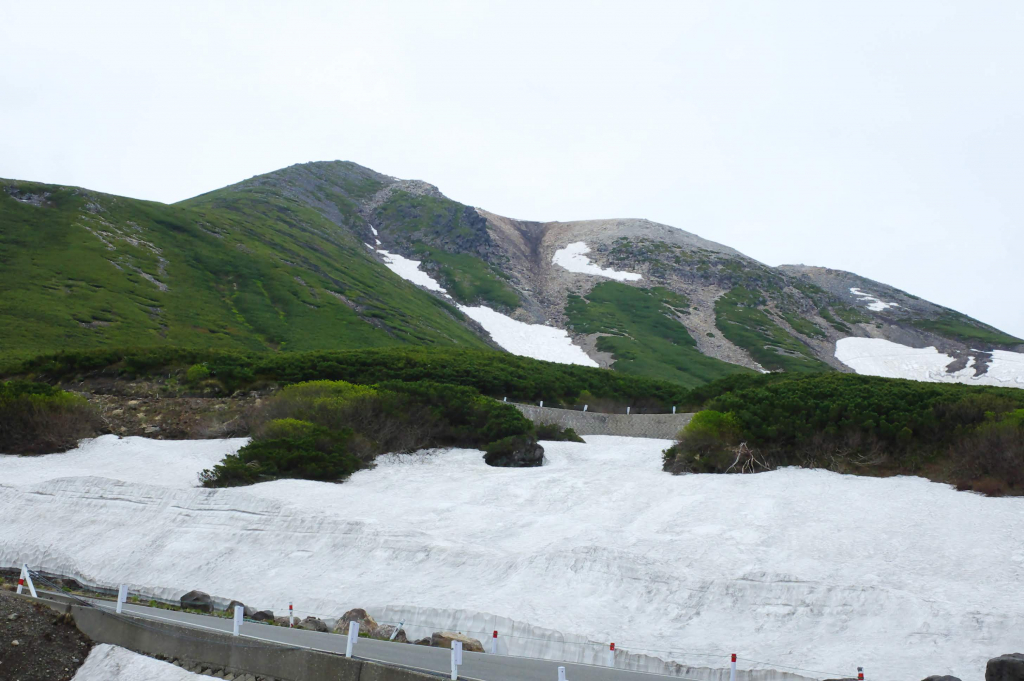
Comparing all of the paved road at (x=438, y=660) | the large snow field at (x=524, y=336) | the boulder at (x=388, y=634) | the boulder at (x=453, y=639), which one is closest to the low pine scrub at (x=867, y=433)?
the paved road at (x=438, y=660)

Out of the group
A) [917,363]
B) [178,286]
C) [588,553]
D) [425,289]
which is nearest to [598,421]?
[588,553]

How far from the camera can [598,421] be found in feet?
108

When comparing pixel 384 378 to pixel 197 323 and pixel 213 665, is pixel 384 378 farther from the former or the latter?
pixel 197 323

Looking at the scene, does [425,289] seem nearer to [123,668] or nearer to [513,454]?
[513,454]

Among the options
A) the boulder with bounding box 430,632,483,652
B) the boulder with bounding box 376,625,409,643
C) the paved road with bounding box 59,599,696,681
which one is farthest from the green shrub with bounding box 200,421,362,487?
the boulder with bounding box 430,632,483,652

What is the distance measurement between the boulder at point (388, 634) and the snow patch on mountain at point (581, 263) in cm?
9824

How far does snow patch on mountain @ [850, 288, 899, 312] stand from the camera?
105344 millimetres

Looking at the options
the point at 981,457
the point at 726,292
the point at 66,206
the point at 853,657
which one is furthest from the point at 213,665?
the point at 726,292

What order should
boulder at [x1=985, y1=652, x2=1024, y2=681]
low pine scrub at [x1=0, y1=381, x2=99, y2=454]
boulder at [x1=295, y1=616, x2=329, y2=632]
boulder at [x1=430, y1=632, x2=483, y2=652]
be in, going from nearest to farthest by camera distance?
1. boulder at [x1=985, y1=652, x2=1024, y2=681]
2. boulder at [x1=430, y1=632, x2=483, y2=652]
3. boulder at [x1=295, y1=616, x2=329, y2=632]
4. low pine scrub at [x1=0, y1=381, x2=99, y2=454]

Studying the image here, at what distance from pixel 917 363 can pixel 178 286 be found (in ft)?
250

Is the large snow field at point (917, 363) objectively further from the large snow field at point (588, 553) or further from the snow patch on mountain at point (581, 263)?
the large snow field at point (588, 553)

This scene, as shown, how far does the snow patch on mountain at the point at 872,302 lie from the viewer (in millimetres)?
105344

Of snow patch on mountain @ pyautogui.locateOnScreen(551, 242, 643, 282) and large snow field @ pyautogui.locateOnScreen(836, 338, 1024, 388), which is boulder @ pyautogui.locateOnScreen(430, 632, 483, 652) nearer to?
large snow field @ pyautogui.locateOnScreen(836, 338, 1024, 388)

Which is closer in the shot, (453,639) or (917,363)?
(453,639)
